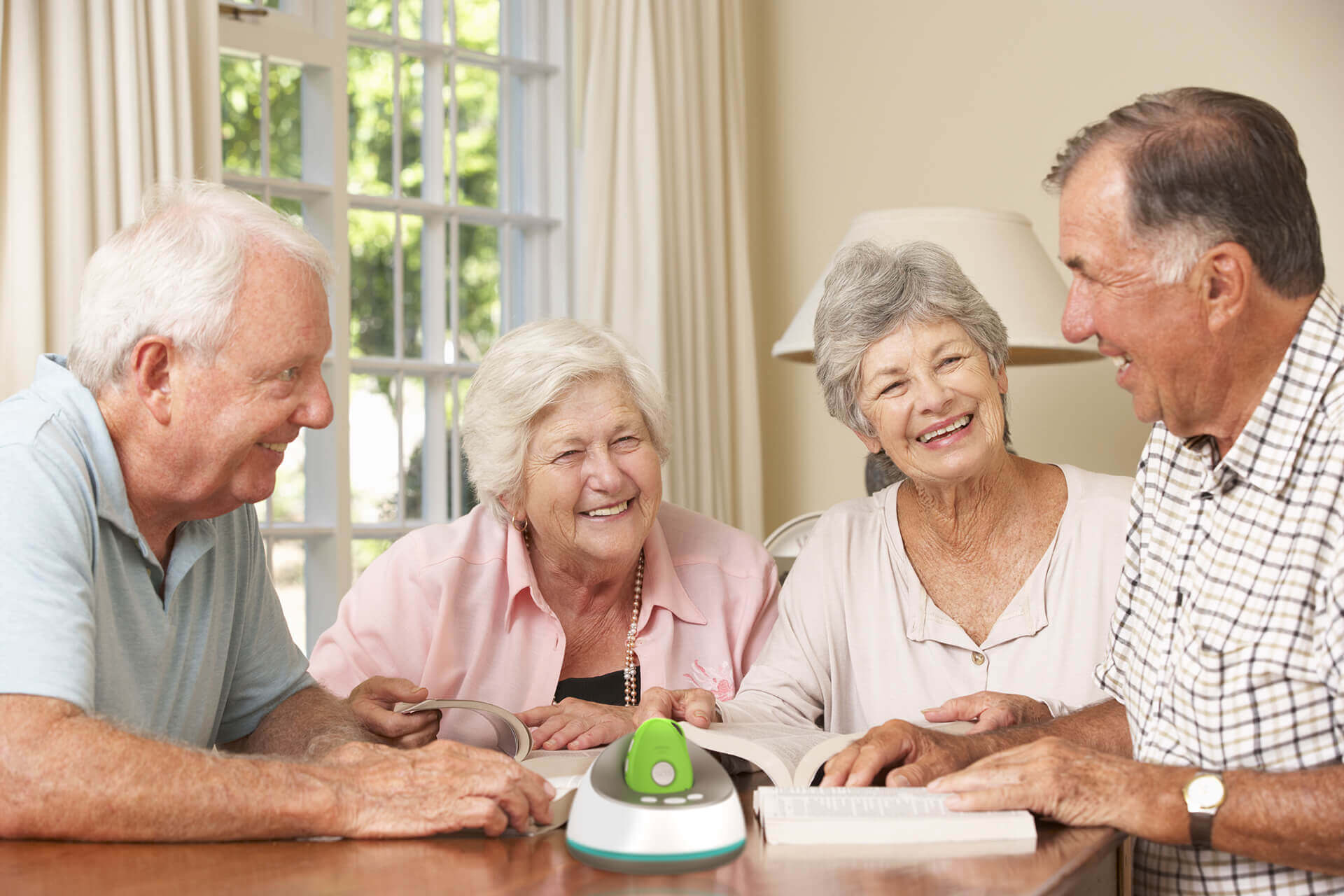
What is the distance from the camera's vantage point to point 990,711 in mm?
1550

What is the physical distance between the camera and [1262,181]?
48.6 inches

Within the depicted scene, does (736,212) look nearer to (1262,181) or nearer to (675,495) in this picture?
(675,495)

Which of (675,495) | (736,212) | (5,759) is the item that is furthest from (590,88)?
(5,759)

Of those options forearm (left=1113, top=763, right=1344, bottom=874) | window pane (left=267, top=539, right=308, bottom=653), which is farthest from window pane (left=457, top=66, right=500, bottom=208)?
→ forearm (left=1113, top=763, right=1344, bottom=874)

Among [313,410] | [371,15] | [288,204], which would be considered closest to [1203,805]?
[313,410]

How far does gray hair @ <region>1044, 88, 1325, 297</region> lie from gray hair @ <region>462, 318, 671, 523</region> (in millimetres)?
1054

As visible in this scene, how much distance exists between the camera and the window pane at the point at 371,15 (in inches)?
141

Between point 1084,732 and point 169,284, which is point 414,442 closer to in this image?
point 169,284

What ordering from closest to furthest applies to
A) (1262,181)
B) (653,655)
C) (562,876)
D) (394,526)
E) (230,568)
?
(562,876)
(1262,181)
(230,568)
(653,655)
(394,526)

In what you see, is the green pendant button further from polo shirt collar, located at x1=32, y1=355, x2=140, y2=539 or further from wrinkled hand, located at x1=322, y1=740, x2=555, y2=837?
polo shirt collar, located at x1=32, y1=355, x2=140, y2=539

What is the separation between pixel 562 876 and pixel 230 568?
842 millimetres

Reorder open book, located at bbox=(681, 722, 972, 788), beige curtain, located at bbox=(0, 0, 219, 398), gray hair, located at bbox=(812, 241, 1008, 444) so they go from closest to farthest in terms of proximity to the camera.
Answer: open book, located at bbox=(681, 722, 972, 788) < gray hair, located at bbox=(812, 241, 1008, 444) < beige curtain, located at bbox=(0, 0, 219, 398)

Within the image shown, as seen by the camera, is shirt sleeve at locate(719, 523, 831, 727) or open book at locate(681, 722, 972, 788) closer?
open book at locate(681, 722, 972, 788)

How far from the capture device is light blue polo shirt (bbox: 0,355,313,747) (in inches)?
47.9
